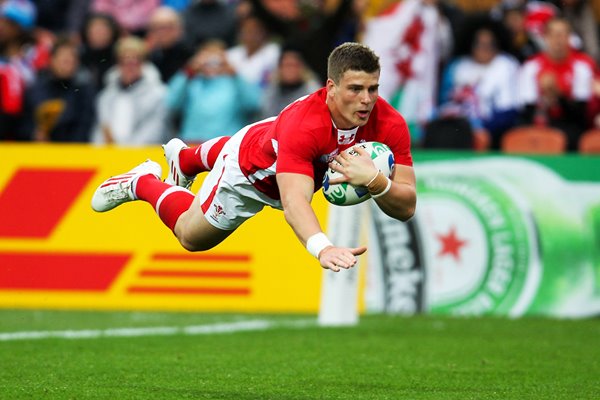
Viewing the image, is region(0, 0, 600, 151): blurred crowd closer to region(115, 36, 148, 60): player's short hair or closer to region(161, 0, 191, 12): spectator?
region(115, 36, 148, 60): player's short hair

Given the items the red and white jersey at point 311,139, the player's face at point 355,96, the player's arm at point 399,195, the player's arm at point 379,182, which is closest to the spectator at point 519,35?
the red and white jersey at point 311,139

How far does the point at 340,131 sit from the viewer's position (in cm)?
830

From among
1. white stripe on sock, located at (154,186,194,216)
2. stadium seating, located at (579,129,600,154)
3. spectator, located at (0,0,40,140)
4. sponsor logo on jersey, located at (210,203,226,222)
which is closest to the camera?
sponsor logo on jersey, located at (210,203,226,222)

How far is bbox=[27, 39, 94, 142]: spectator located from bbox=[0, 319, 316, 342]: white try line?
4702 millimetres

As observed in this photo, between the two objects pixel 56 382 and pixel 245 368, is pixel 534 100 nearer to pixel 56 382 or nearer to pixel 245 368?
pixel 245 368

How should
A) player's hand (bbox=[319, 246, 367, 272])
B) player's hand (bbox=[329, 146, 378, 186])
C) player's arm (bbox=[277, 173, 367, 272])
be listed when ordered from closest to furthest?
player's hand (bbox=[319, 246, 367, 272]) < player's arm (bbox=[277, 173, 367, 272]) < player's hand (bbox=[329, 146, 378, 186])

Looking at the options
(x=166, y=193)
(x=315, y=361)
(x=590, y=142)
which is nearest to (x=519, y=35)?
(x=590, y=142)

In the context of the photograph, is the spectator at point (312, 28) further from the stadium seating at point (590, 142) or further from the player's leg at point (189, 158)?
the player's leg at point (189, 158)

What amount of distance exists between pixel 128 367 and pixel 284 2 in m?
9.79

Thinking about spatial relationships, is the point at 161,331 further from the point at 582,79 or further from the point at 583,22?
the point at 583,22

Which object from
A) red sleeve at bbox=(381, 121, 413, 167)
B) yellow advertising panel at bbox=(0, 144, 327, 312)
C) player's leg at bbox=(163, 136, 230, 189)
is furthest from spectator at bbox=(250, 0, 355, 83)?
red sleeve at bbox=(381, 121, 413, 167)

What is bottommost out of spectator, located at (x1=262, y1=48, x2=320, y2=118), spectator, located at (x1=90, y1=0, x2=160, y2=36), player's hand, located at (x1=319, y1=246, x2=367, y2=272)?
player's hand, located at (x1=319, y1=246, x2=367, y2=272)

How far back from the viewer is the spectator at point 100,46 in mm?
18000

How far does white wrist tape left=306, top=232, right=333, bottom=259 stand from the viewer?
7.42m
